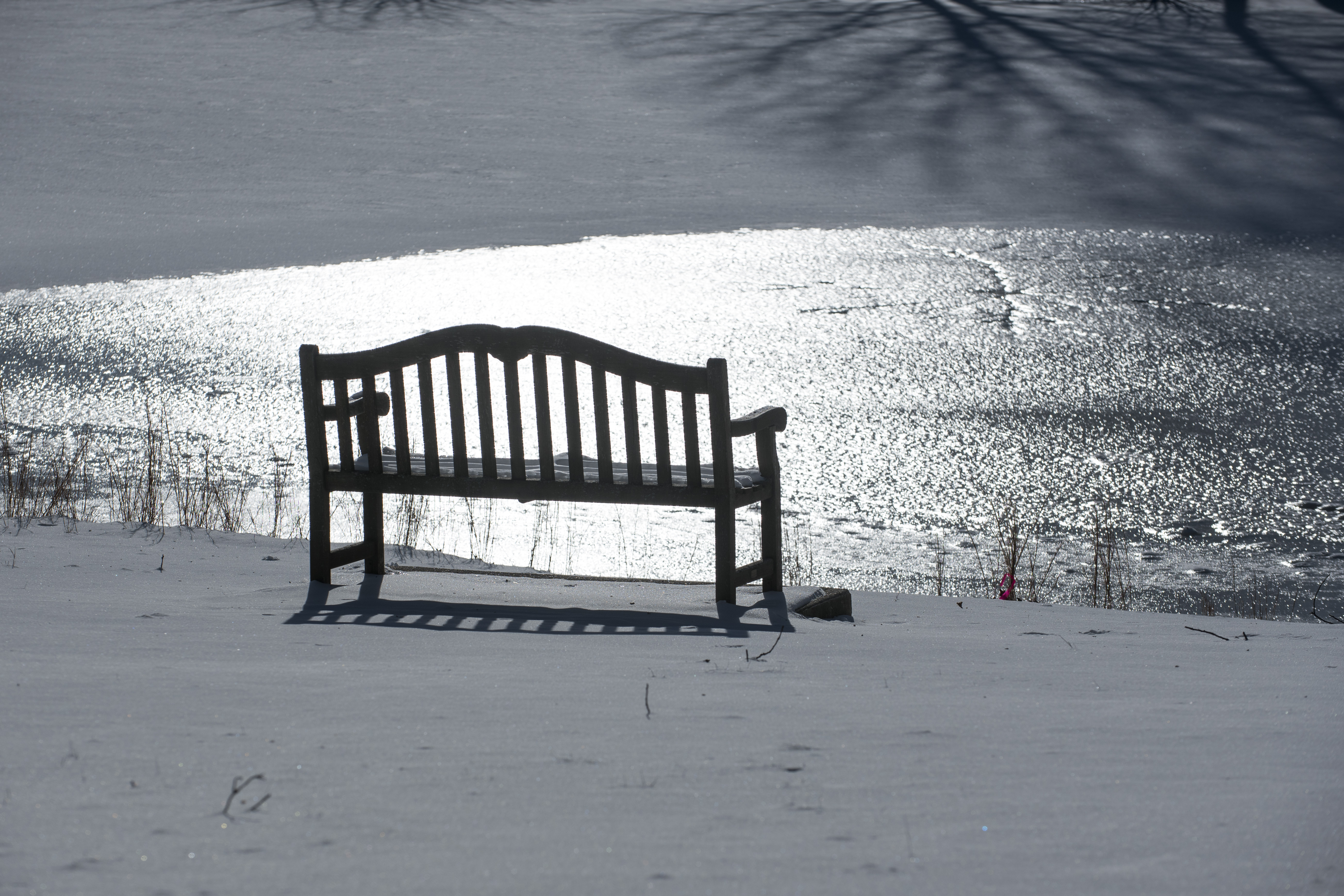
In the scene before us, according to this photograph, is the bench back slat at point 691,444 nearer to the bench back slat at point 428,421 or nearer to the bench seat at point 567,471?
the bench seat at point 567,471

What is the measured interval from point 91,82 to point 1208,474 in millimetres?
17946

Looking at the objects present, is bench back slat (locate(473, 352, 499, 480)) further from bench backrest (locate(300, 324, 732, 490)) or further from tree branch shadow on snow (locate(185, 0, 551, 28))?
tree branch shadow on snow (locate(185, 0, 551, 28))

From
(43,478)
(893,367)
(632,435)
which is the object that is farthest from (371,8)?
(632,435)

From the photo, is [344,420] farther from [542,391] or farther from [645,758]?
[645,758]

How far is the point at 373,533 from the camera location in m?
4.66

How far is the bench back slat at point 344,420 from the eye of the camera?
4469 millimetres

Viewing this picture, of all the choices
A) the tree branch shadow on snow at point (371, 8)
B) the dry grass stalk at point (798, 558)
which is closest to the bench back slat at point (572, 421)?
the dry grass stalk at point (798, 558)

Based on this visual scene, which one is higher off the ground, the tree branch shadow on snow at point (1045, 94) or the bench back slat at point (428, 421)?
the tree branch shadow on snow at point (1045, 94)

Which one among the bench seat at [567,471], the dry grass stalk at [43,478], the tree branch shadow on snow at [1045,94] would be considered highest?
the tree branch shadow on snow at [1045,94]

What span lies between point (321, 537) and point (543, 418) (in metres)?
0.89

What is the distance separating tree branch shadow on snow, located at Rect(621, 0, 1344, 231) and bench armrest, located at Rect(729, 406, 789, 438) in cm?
1165

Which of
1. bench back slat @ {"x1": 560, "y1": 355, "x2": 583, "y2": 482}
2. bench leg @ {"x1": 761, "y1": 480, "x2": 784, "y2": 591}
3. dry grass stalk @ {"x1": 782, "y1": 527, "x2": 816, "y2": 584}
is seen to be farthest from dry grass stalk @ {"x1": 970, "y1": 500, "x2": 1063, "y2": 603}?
bench back slat @ {"x1": 560, "y1": 355, "x2": 583, "y2": 482}

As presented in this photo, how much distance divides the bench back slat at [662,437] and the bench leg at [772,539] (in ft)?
1.34

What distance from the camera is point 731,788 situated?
2357 millimetres
